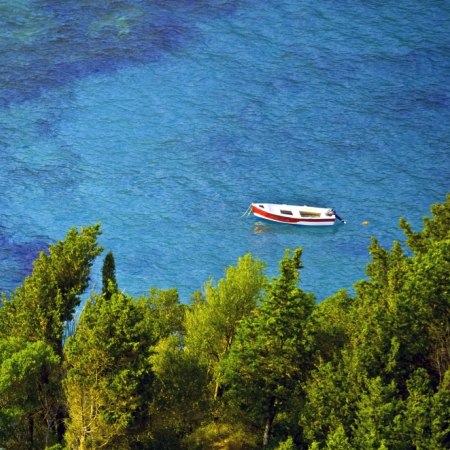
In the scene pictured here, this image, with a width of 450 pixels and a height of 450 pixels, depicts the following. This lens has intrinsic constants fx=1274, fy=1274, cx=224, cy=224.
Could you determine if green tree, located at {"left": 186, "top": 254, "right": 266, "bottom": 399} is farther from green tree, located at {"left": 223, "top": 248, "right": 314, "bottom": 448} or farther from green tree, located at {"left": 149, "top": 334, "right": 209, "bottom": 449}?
green tree, located at {"left": 223, "top": 248, "right": 314, "bottom": 448}

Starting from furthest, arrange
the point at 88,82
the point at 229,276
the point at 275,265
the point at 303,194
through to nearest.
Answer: the point at 88,82 < the point at 303,194 < the point at 275,265 < the point at 229,276

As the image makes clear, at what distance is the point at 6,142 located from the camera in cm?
17750

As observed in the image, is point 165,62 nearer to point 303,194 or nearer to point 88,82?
point 88,82

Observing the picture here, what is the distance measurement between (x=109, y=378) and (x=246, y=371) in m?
10.8

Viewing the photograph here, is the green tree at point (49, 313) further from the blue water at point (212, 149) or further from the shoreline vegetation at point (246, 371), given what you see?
the blue water at point (212, 149)

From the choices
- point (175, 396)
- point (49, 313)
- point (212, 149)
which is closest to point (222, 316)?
point (175, 396)

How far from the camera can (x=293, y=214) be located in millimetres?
161375

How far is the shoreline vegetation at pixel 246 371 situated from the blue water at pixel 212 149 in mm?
50559

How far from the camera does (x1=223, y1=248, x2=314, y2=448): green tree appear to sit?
9500 cm

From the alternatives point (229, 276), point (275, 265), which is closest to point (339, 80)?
point (275, 265)

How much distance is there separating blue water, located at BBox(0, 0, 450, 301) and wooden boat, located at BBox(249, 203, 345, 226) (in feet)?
4.50

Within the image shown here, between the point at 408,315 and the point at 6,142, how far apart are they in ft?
316

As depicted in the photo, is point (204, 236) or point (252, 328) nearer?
point (252, 328)

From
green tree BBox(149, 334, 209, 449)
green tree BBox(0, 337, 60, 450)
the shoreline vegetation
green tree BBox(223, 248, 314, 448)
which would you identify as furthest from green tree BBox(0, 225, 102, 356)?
green tree BBox(223, 248, 314, 448)
